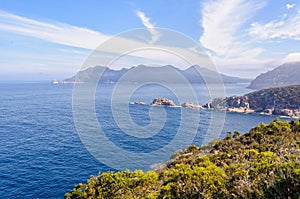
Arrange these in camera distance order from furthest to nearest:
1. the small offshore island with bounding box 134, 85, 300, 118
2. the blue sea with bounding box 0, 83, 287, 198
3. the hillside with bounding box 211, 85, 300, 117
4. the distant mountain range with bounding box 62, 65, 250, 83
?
1. the small offshore island with bounding box 134, 85, 300, 118
2. the hillside with bounding box 211, 85, 300, 117
3. the blue sea with bounding box 0, 83, 287, 198
4. the distant mountain range with bounding box 62, 65, 250, 83

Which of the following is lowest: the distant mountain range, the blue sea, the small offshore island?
the blue sea

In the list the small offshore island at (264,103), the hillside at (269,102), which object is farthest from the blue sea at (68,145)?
the hillside at (269,102)

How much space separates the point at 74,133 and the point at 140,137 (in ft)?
43.4

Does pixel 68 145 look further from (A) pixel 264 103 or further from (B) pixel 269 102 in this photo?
(B) pixel 269 102

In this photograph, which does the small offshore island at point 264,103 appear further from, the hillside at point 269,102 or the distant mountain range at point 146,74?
the distant mountain range at point 146,74

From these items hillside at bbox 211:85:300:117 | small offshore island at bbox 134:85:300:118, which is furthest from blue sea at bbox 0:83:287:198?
hillside at bbox 211:85:300:117

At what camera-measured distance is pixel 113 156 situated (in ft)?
113

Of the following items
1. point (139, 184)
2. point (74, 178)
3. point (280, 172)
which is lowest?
point (74, 178)

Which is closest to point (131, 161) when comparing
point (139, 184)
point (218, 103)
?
point (139, 184)

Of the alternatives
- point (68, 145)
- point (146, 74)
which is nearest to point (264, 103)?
point (146, 74)

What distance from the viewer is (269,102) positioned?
287ft

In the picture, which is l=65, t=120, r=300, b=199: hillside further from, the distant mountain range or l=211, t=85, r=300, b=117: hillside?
l=211, t=85, r=300, b=117: hillside

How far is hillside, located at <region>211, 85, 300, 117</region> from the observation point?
81.1 meters

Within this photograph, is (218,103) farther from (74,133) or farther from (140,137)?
(74,133)
